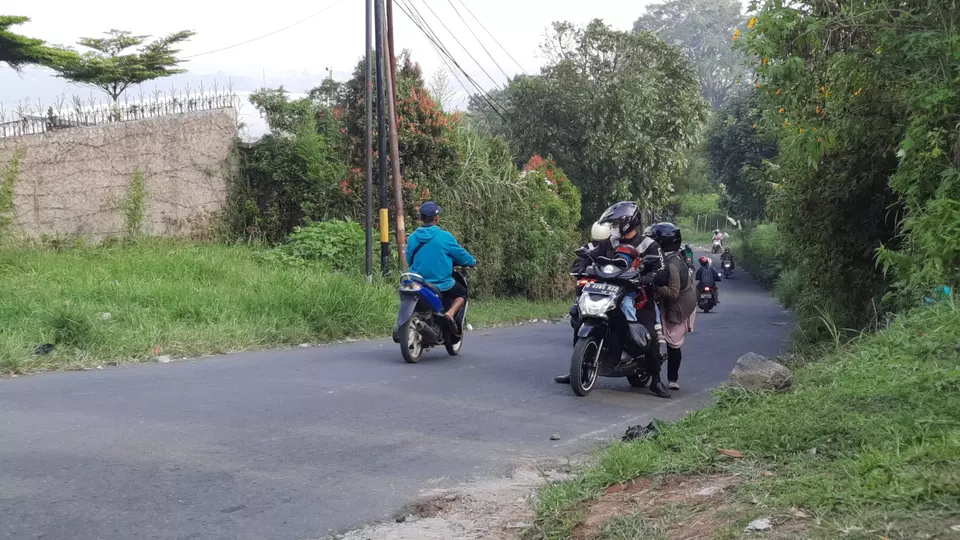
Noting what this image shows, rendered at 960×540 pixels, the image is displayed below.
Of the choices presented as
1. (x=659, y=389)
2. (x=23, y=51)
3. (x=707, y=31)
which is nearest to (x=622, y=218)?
(x=659, y=389)

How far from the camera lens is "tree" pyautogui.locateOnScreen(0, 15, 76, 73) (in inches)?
858

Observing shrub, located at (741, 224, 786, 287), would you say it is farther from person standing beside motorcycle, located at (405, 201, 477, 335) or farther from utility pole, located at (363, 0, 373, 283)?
person standing beside motorcycle, located at (405, 201, 477, 335)

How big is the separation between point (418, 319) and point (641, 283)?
9.68 ft

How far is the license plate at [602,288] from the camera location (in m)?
8.54

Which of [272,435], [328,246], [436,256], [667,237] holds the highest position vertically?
[667,237]

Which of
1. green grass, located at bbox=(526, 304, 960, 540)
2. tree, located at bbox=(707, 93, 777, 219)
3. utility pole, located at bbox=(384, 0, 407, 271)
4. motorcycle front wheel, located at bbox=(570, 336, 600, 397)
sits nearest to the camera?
green grass, located at bbox=(526, 304, 960, 540)

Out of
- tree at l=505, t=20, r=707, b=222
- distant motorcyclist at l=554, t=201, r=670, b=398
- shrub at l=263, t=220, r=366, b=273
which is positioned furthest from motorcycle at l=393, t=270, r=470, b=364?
tree at l=505, t=20, r=707, b=222

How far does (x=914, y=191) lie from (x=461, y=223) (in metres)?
13.5

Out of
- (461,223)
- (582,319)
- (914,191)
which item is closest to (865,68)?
(914,191)

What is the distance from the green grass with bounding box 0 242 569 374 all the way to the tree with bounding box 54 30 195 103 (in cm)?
1116

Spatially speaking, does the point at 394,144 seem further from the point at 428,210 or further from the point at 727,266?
the point at 727,266

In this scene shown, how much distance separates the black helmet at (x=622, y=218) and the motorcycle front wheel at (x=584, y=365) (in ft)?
3.59

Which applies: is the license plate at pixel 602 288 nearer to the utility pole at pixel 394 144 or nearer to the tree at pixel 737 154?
the utility pole at pixel 394 144

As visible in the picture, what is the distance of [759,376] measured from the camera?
22.9 ft
